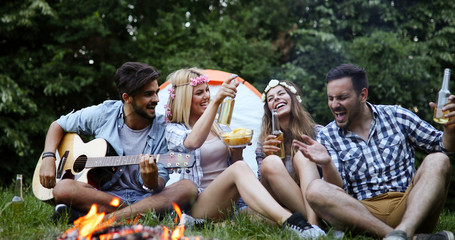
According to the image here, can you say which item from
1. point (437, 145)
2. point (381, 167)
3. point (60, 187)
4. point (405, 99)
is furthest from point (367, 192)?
point (405, 99)

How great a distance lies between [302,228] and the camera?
2793mm

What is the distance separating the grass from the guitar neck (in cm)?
41

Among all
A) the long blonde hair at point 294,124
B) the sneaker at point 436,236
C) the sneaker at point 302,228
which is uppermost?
the long blonde hair at point 294,124

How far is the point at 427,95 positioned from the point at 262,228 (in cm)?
497

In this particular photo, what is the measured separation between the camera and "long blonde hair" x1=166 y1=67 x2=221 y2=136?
3.71m

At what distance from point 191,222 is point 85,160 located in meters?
1.03

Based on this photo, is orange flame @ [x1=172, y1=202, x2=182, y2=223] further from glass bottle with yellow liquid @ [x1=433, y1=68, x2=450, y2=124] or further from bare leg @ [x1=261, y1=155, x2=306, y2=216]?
glass bottle with yellow liquid @ [x1=433, y1=68, x2=450, y2=124]

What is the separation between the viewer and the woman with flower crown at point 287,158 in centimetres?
323

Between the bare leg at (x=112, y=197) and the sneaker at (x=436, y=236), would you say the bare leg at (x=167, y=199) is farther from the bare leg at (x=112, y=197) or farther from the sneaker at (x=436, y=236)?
the sneaker at (x=436, y=236)

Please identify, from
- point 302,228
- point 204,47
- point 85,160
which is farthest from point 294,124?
point 204,47

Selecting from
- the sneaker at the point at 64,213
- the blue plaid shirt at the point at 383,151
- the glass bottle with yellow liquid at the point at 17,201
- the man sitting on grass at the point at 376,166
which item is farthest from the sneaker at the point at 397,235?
the glass bottle with yellow liquid at the point at 17,201

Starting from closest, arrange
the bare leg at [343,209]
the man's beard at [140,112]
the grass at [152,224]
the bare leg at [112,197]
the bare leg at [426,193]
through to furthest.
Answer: the bare leg at [426,193], the bare leg at [343,209], the grass at [152,224], the bare leg at [112,197], the man's beard at [140,112]

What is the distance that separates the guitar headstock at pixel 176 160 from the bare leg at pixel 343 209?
907 millimetres

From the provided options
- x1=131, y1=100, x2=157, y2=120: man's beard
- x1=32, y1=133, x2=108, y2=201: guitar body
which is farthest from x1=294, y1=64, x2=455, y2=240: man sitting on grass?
x1=32, y1=133, x2=108, y2=201: guitar body
